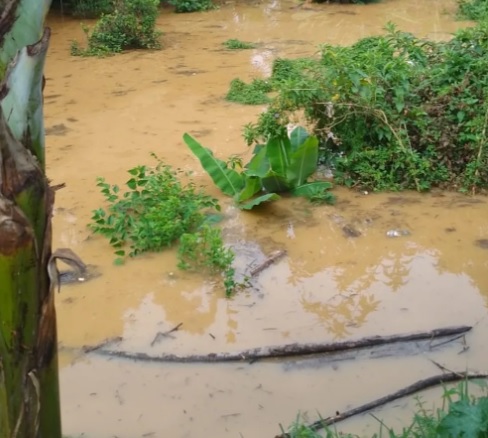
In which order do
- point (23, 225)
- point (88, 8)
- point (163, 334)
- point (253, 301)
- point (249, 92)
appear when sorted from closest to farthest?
point (23, 225) < point (163, 334) < point (253, 301) < point (249, 92) < point (88, 8)

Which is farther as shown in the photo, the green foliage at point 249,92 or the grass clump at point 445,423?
the green foliage at point 249,92

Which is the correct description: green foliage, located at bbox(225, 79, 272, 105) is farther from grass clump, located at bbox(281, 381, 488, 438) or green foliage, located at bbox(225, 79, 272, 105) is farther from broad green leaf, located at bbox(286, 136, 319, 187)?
grass clump, located at bbox(281, 381, 488, 438)

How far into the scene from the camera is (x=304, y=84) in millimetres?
5879

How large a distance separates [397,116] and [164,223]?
80.9 inches

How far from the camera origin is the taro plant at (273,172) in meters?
5.59

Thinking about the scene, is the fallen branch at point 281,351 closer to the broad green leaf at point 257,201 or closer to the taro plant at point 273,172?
the broad green leaf at point 257,201

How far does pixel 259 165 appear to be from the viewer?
5.72 metres

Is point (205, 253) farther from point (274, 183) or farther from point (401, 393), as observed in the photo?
point (401, 393)

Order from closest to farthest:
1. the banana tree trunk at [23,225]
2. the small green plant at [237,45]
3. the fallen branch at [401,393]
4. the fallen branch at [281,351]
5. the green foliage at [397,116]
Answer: the banana tree trunk at [23,225] < the fallen branch at [401,393] < the fallen branch at [281,351] < the green foliage at [397,116] < the small green plant at [237,45]

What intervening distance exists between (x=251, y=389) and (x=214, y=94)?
545 cm

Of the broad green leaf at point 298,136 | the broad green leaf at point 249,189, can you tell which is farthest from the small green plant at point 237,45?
the broad green leaf at point 249,189

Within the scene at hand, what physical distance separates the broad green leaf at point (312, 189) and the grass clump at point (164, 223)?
0.67 meters

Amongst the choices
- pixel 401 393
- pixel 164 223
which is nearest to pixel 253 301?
pixel 164 223

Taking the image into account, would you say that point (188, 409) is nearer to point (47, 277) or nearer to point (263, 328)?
point (263, 328)
